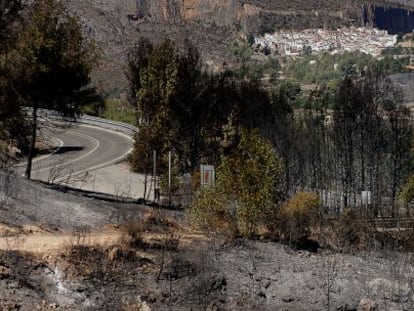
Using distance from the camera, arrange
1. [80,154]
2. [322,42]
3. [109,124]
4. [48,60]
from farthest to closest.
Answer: [322,42] → [109,124] → [80,154] → [48,60]

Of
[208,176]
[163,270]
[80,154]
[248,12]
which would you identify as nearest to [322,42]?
[248,12]

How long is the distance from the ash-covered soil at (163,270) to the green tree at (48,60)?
3.32 m

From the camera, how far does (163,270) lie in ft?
56.2

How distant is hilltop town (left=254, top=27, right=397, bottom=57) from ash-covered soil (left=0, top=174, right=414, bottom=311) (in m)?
132

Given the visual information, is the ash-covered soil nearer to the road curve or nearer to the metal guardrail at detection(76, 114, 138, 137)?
the road curve

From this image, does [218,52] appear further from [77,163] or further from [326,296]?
[326,296]

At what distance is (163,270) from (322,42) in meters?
151

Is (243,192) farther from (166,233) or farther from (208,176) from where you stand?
(166,233)

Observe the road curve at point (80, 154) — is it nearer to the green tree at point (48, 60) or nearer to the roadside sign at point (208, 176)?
the green tree at point (48, 60)

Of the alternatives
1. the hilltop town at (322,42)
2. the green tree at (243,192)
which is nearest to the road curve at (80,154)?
the green tree at (243,192)

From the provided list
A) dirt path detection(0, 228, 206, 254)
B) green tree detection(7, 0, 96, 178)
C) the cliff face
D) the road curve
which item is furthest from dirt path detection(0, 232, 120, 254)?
the cliff face

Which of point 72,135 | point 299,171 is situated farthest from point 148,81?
point 72,135

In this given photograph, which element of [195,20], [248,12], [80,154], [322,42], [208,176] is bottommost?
[80,154]

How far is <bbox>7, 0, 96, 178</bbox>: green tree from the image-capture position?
21688 mm
